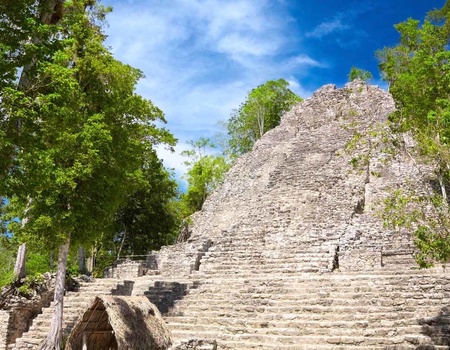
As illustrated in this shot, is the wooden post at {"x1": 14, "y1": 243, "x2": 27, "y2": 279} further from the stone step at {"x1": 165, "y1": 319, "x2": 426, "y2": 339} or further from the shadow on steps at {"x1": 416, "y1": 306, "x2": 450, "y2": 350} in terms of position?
the shadow on steps at {"x1": 416, "y1": 306, "x2": 450, "y2": 350}

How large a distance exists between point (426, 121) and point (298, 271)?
5.30 metres

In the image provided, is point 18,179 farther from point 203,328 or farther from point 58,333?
point 203,328

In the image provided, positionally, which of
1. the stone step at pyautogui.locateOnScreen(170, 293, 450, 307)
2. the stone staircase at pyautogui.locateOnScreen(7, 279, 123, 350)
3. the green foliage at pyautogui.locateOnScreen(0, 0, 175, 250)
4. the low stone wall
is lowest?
the stone staircase at pyautogui.locateOnScreen(7, 279, 123, 350)

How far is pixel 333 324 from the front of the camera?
344 inches

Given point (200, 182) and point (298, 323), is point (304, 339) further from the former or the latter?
point (200, 182)

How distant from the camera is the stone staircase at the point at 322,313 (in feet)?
26.3

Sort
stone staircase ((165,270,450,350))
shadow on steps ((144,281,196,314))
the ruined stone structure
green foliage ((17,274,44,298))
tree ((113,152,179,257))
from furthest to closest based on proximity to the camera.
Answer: tree ((113,152,179,257)) → green foliage ((17,274,44,298)) → shadow on steps ((144,281,196,314)) → the ruined stone structure → stone staircase ((165,270,450,350))

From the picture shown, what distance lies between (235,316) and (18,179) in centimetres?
591

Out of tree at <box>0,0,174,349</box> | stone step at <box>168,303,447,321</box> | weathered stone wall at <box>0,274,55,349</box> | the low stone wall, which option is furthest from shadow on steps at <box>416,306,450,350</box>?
the low stone wall

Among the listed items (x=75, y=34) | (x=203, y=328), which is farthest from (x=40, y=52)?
(x=203, y=328)

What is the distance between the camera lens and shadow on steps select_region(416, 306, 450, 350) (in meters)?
7.22

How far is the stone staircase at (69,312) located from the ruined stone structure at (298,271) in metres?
0.06

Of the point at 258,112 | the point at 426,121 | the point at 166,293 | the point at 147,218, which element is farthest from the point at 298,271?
the point at 258,112

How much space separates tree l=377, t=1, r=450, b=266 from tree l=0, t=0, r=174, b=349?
5574 millimetres
